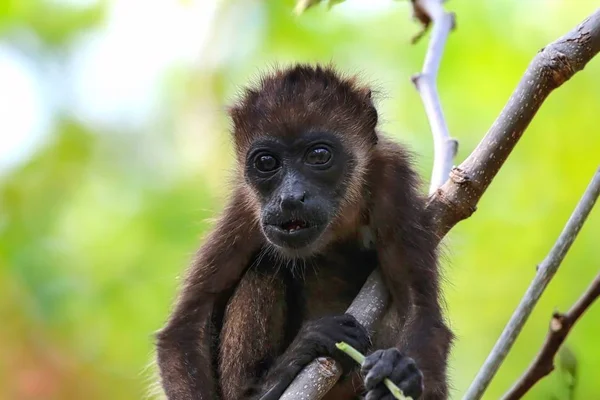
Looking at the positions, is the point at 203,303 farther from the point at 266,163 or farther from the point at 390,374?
the point at 390,374

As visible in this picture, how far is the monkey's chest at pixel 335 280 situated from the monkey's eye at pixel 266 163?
807mm

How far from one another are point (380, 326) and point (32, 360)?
8.40 metres

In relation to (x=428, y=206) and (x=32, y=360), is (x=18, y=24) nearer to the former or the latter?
(x=32, y=360)

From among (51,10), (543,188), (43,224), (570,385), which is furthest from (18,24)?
(570,385)

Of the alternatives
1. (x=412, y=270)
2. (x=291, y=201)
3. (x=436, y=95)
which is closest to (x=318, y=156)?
(x=291, y=201)

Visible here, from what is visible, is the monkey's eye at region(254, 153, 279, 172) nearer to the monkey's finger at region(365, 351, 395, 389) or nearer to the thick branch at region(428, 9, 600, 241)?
the thick branch at region(428, 9, 600, 241)

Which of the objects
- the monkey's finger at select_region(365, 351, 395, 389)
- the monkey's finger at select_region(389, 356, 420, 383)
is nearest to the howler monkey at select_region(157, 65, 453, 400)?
the monkey's finger at select_region(389, 356, 420, 383)

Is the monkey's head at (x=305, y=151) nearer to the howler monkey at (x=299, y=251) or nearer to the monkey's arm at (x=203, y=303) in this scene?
the howler monkey at (x=299, y=251)

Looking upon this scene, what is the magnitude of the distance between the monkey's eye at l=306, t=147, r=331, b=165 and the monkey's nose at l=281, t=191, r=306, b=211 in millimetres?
439

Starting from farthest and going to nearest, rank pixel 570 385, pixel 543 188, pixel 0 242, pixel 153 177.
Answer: pixel 153 177 → pixel 0 242 → pixel 543 188 → pixel 570 385

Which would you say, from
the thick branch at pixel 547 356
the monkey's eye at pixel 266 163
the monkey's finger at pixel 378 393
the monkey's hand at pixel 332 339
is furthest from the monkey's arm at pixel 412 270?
the thick branch at pixel 547 356

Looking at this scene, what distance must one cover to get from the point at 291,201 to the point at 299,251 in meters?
0.45

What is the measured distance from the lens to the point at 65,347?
13289 mm

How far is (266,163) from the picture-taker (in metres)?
6.71
